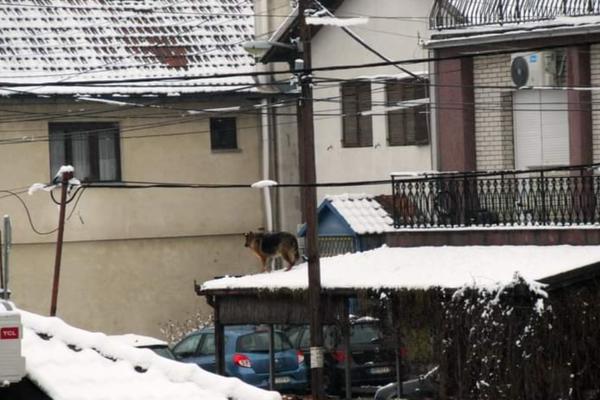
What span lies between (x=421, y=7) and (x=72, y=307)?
11624 mm

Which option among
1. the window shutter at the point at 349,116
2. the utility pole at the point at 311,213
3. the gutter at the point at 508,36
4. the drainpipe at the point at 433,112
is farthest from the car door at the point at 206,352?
the gutter at the point at 508,36

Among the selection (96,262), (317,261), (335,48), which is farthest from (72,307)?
(317,261)

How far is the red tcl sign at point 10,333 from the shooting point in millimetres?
15297

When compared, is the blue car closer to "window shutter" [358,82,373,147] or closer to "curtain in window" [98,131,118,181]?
"window shutter" [358,82,373,147]

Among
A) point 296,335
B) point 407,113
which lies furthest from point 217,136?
point 296,335

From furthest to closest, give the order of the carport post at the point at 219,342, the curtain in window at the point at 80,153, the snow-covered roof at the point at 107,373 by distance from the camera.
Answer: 1. the curtain in window at the point at 80,153
2. the carport post at the point at 219,342
3. the snow-covered roof at the point at 107,373

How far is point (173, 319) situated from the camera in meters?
40.2

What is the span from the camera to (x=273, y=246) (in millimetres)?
30328

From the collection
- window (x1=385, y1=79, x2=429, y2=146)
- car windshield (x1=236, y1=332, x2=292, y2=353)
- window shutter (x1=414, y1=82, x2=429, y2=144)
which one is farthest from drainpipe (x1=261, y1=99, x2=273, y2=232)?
car windshield (x1=236, y1=332, x2=292, y2=353)

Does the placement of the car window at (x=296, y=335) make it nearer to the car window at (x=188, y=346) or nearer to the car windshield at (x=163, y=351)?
the car window at (x=188, y=346)

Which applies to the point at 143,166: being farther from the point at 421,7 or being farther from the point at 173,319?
the point at 421,7

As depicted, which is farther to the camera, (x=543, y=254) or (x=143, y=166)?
(x=143, y=166)

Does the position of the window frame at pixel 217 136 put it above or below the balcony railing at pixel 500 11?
below

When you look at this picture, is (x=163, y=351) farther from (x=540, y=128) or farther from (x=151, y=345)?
(x=540, y=128)
